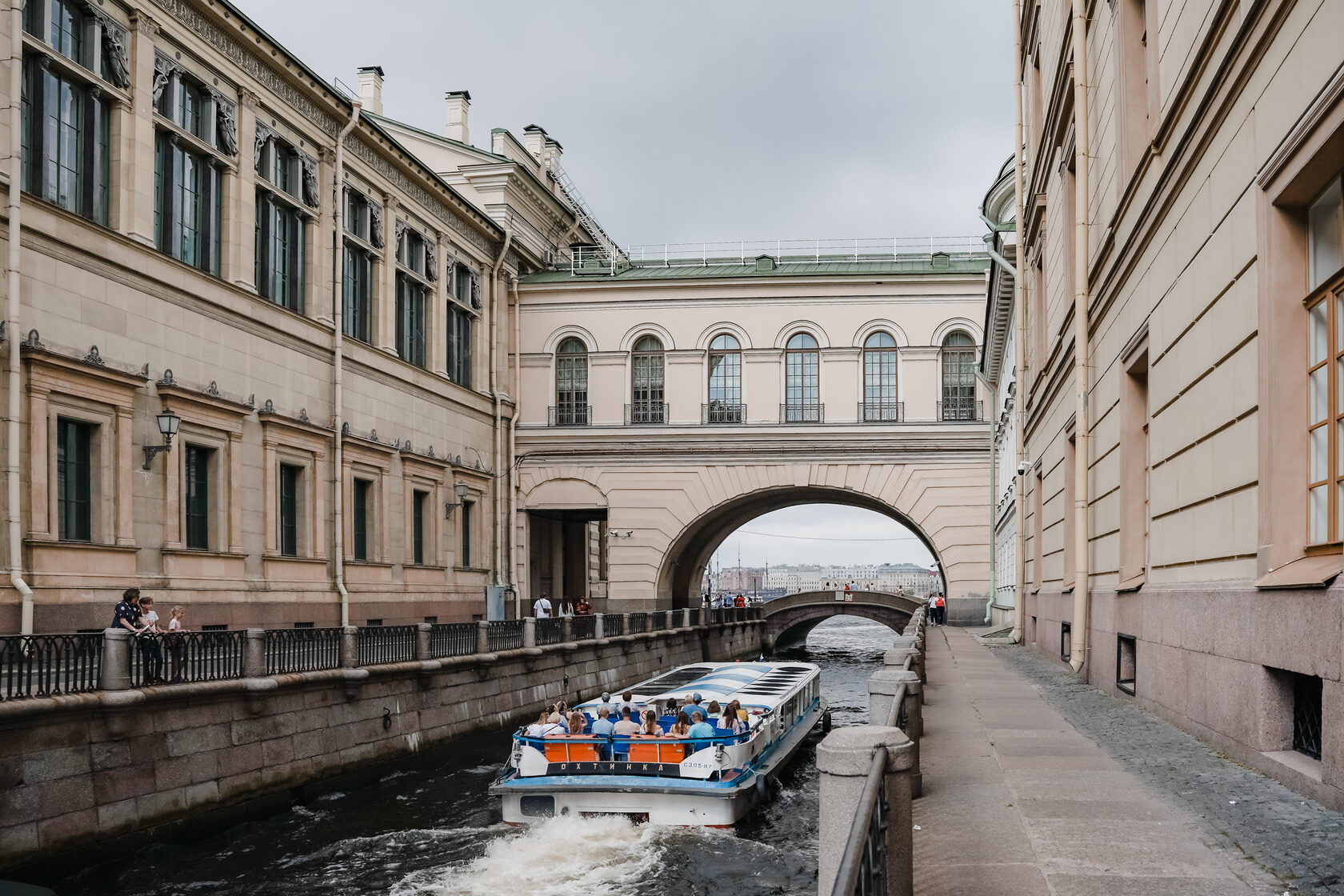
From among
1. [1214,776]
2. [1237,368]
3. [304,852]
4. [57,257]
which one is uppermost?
[57,257]

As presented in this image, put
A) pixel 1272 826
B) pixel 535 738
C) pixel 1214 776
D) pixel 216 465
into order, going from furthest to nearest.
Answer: pixel 216 465 < pixel 535 738 < pixel 1214 776 < pixel 1272 826

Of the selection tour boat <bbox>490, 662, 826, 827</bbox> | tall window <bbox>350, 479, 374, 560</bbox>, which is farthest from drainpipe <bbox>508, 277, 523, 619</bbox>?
tour boat <bbox>490, 662, 826, 827</bbox>

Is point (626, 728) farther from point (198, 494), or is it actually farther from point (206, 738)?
point (198, 494)

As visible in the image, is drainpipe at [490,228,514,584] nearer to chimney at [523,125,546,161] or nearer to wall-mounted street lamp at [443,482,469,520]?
wall-mounted street lamp at [443,482,469,520]

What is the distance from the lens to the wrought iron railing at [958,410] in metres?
46.9

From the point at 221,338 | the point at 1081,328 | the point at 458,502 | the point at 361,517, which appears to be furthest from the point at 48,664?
the point at 458,502

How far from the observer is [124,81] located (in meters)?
25.0

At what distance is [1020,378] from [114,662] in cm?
2016

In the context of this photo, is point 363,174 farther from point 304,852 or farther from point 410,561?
point 304,852

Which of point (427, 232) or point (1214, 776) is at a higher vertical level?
point (427, 232)

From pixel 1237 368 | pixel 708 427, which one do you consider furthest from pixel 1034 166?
pixel 708 427

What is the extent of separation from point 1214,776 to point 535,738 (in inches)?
450

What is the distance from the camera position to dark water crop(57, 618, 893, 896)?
49.9ft

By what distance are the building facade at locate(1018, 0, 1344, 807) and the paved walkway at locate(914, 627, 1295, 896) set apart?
3.29 feet
